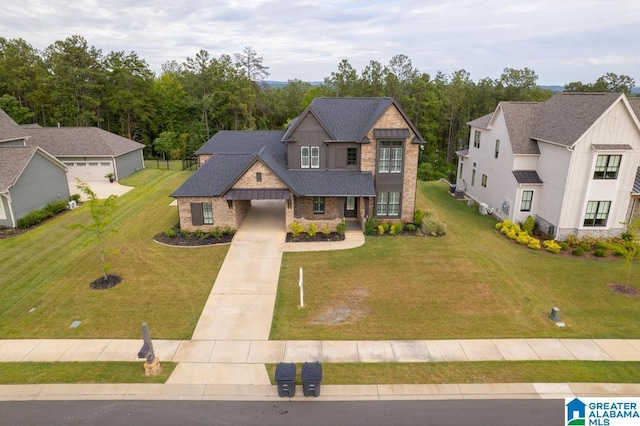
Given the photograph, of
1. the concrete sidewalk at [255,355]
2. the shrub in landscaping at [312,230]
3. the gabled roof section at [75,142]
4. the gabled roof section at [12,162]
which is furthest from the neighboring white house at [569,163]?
the gabled roof section at [75,142]

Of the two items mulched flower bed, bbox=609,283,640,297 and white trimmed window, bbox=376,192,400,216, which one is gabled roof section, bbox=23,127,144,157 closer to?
white trimmed window, bbox=376,192,400,216

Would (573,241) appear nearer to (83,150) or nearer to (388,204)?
(388,204)

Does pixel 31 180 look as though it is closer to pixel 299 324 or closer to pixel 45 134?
pixel 45 134

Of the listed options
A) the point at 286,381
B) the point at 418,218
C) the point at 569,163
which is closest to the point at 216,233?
the point at 418,218

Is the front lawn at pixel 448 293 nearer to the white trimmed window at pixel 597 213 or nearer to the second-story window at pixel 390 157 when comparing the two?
the white trimmed window at pixel 597 213

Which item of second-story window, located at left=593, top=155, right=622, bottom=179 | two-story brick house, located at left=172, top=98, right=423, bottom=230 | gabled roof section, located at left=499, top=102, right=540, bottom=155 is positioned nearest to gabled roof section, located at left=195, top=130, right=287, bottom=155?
two-story brick house, located at left=172, top=98, right=423, bottom=230
